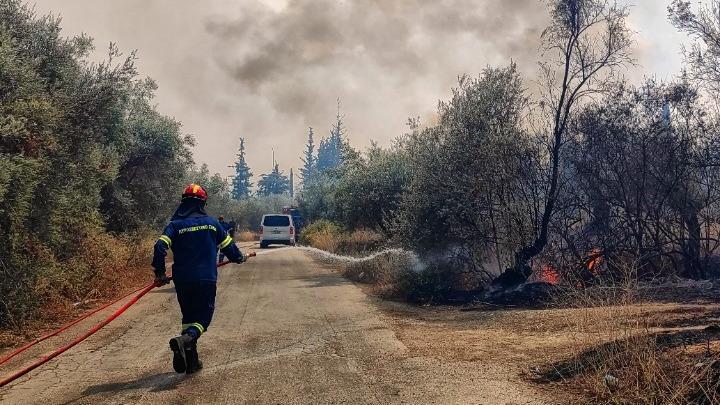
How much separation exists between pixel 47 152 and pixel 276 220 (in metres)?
23.2

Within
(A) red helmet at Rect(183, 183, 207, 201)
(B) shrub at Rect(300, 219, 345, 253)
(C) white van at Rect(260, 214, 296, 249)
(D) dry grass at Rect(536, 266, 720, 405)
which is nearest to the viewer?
(D) dry grass at Rect(536, 266, 720, 405)

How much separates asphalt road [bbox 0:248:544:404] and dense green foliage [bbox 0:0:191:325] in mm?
1724

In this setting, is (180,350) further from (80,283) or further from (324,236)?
(324,236)

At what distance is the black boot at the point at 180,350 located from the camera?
5418 mm

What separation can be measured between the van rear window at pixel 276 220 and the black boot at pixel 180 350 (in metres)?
26.8

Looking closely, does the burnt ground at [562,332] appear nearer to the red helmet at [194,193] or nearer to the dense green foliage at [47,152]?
the red helmet at [194,193]

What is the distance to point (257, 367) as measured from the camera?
5.95 meters

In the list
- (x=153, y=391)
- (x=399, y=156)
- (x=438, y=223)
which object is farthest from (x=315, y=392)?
(x=399, y=156)

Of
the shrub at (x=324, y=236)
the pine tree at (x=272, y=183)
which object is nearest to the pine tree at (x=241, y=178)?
the pine tree at (x=272, y=183)

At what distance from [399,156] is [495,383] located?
17165 millimetres

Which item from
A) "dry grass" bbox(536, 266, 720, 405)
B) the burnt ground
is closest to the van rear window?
the burnt ground

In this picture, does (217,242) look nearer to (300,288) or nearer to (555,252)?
(300,288)

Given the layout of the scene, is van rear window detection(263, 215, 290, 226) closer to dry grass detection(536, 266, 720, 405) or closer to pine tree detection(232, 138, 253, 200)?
dry grass detection(536, 266, 720, 405)

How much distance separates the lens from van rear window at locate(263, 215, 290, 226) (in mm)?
32156
